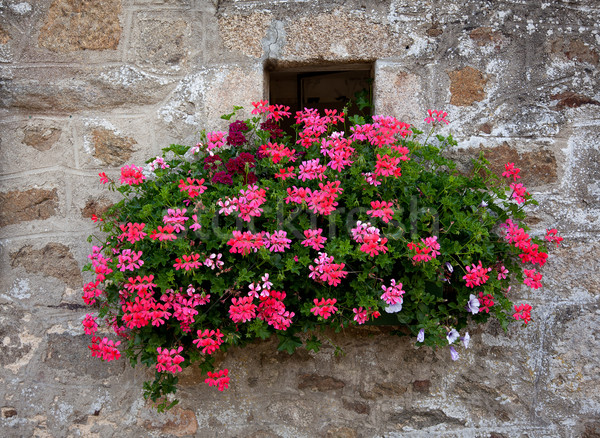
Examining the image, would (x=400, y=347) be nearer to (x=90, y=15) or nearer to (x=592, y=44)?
(x=592, y=44)

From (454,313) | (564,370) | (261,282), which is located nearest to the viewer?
(261,282)

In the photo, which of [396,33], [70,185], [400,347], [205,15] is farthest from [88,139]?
[400,347]

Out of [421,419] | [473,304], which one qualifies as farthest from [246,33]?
[421,419]

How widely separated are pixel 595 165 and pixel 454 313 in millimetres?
887

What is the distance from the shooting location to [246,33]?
1990 millimetres

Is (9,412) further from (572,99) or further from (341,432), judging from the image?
(572,99)

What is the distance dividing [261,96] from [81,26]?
2.77 ft

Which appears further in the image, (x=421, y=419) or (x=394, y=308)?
(x=421, y=419)

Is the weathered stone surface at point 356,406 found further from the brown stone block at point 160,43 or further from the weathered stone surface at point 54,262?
the brown stone block at point 160,43

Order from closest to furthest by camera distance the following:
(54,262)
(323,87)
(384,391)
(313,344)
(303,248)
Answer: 1. (303,248)
2. (313,344)
3. (384,391)
4. (54,262)
5. (323,87)

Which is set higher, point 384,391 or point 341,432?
point 384,391

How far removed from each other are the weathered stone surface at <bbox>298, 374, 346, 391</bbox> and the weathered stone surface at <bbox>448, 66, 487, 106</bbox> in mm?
1276

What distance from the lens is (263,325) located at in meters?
1.63

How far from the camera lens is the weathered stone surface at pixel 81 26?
6.61 ft
